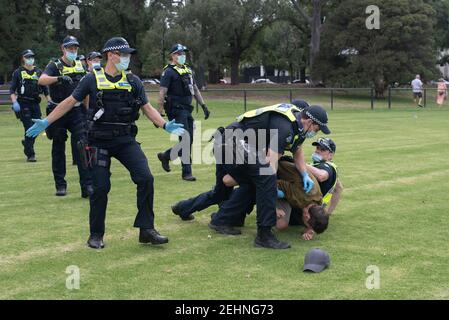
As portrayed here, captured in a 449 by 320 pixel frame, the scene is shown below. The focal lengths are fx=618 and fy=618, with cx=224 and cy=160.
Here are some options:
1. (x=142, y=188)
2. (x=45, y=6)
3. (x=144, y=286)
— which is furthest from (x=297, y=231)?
(x=45, y=6)

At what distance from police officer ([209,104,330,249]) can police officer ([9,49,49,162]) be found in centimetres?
754

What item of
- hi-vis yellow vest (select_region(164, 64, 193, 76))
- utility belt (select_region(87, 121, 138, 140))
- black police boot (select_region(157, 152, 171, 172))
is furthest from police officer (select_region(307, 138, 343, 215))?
black police boot (select_region(157, 152, 171, 172))

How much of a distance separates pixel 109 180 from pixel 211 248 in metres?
1.21

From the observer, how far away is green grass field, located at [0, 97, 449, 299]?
4914 mm

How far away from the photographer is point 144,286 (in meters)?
4.98

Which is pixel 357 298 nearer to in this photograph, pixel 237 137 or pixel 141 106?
pixel 237 137

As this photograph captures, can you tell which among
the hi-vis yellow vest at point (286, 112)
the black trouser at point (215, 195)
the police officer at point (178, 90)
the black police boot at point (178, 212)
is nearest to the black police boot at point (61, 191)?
the police officer at point (178, 90)

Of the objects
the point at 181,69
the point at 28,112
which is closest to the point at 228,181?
the point at 181,69

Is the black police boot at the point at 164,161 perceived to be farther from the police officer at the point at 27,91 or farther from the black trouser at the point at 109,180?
the black trouser at the point at 109,180

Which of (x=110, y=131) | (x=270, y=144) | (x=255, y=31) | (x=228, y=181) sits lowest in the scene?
(x=228, y=181)

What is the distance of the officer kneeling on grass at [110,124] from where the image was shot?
5938 mm

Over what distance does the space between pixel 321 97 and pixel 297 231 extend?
3480 centimetres

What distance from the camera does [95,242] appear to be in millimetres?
6137

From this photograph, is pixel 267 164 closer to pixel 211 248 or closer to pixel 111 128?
pixel 211 248
